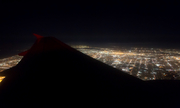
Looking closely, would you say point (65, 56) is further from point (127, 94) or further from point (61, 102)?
point (127, 94)

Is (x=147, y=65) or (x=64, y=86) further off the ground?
(x=64, y=86)

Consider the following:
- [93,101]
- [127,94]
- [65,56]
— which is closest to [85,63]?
[65,56]

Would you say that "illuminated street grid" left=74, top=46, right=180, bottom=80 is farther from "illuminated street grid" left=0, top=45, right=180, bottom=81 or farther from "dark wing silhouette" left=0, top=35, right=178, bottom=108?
"dark wing silhouette" left=0, top=35, right=178, bottom=108

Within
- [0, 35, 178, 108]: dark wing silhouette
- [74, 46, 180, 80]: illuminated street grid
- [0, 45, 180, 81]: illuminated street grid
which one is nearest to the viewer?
[0, 35, 178, 108]: dark wing silhouette

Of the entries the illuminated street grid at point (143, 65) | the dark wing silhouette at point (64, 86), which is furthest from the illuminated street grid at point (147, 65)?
the dark wing silhouette at point (64, 86)

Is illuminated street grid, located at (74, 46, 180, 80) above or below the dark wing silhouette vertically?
below

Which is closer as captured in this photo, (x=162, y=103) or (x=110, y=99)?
(x=110, y=99)

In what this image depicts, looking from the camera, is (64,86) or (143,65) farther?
(143,65)

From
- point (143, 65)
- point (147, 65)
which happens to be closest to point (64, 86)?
point (143, 65)

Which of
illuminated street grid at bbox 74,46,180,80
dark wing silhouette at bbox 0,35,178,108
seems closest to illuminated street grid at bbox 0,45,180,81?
illuminated street grid at bbox 74,46,180,80

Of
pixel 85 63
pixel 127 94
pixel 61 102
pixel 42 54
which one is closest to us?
pixel 61 102

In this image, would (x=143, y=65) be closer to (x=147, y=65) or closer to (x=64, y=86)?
(x=147, y=65)
